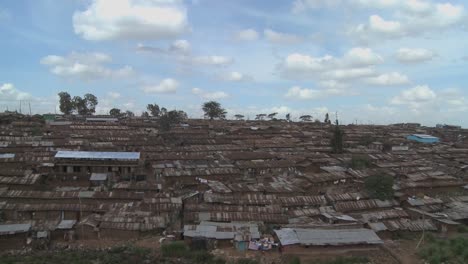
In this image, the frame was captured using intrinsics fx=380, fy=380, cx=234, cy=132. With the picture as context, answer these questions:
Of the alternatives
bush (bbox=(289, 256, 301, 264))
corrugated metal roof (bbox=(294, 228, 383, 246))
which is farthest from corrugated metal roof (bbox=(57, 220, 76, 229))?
corrugated metal roof (bbox=(294, 228, 383, 246))

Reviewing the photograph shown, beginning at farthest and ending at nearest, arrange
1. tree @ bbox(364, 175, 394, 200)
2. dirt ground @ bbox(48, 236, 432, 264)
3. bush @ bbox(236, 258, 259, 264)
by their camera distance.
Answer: tree @ bbox(364, 175, 394, 200) → dirt ground @ bbox(48, 236, 432, 264) → bush @ bbox(236, 258, 259, 264)

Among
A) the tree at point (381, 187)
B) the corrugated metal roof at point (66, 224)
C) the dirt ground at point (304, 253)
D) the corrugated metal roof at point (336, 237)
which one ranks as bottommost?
the dirt ground at point (304, 253)

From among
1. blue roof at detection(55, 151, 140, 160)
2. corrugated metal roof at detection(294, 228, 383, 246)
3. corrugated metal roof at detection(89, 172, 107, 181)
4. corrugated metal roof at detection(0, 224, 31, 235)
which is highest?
blue roof at detection(55, 151, 140, 160)

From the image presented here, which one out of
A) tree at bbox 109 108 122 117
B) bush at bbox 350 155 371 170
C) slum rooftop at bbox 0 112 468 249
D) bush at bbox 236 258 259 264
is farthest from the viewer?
tree at bbox 109 108 122 117

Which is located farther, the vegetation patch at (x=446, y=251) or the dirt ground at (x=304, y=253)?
the dirt ground at (x=304, y=253)

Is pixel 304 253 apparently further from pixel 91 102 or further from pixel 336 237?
pixel 91 102

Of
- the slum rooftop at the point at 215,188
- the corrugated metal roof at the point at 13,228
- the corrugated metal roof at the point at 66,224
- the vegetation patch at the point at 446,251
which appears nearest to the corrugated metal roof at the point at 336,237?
the slum rooftop at the point at 215,188

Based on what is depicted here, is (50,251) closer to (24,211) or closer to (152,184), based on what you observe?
(24,211)

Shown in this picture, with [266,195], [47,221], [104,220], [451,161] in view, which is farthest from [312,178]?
[451,161]

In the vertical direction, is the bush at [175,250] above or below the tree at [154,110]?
below

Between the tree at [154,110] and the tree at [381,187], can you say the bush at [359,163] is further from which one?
the tree at [154,110]

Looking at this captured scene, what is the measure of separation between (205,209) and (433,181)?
2239 cm

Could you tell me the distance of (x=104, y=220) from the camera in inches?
882

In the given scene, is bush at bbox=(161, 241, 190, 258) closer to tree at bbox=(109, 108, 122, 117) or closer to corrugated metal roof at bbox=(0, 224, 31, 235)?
corrugated metal roof at bbox=(0, 224, 31, 235)
